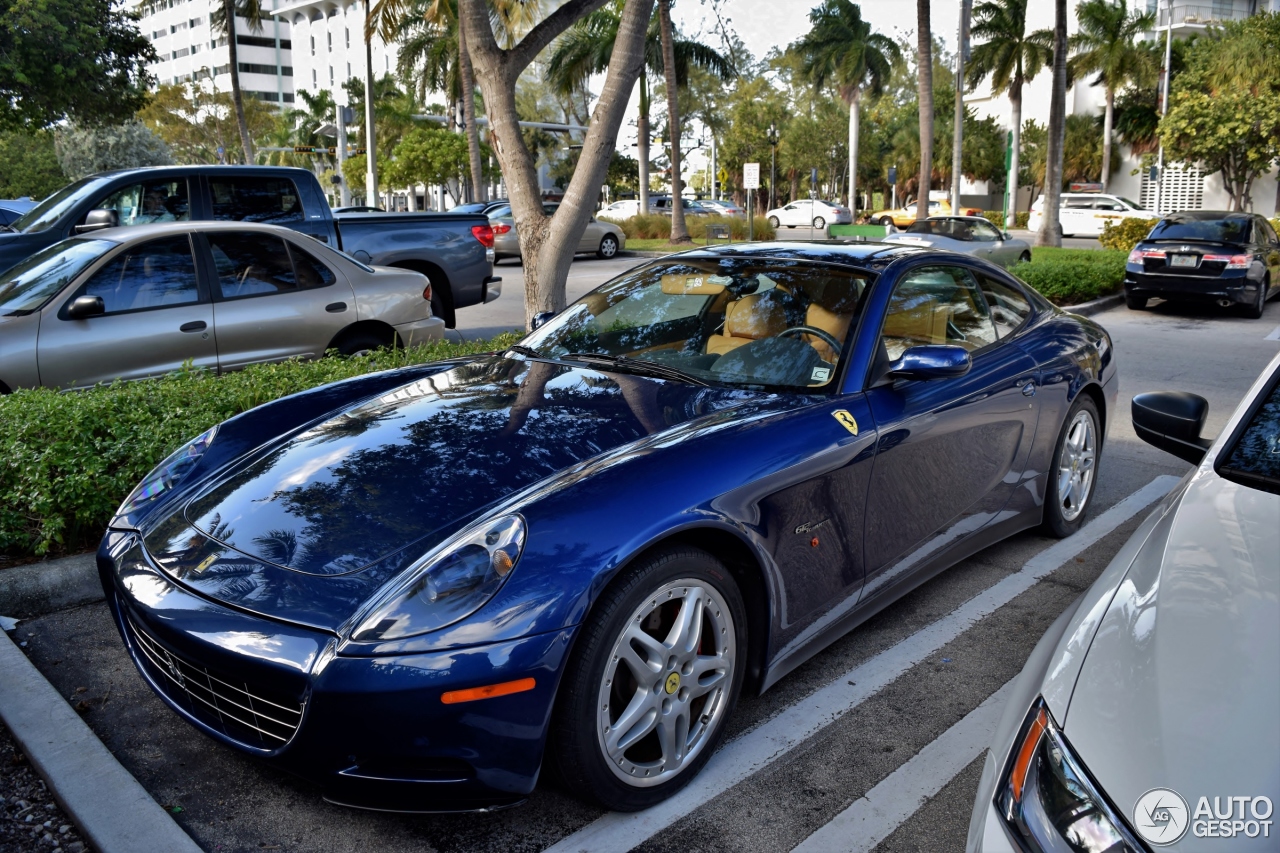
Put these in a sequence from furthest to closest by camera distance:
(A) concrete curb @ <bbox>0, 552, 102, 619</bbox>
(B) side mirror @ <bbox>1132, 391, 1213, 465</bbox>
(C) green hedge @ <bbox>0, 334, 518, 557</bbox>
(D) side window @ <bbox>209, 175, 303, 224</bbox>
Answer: (D) side window @ <bbox>209, 175, 303, 224</bbox>, (C) green hedge @ <bbox>0, 334, 518, 557</bbox>, (A) concrete curb @ <bbox>0, 552, 102, 619</bbox>, (B) side mirror @ <bbox>1132, 391, 1213, 465</bbox>

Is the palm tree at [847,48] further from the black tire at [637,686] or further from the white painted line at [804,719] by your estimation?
the black tire at [637,686]

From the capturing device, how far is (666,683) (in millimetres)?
2703

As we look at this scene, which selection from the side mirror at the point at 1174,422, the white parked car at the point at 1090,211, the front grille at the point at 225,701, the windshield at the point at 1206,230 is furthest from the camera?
the white parked car at the point at 1090,211

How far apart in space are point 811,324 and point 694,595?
4.51ft

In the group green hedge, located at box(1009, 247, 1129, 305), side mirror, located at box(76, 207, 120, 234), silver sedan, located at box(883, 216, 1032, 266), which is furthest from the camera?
silver sedan, located at box(883, 216, 1032, 266)

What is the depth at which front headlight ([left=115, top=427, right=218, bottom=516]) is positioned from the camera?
3.38 m

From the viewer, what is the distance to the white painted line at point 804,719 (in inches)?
105

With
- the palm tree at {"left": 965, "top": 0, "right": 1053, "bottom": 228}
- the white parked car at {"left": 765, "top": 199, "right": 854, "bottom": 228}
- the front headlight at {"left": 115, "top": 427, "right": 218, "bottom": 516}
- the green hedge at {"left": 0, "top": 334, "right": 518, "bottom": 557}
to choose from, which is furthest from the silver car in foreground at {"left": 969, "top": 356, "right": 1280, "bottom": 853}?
the white parked car at {"left": 765, "top": 199, "right": 854, "bottom": 228}

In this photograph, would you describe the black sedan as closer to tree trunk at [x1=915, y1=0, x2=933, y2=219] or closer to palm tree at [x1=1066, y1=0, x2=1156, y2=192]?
tree trunk at [x1=915, y1=0, x2=933, y2=219]

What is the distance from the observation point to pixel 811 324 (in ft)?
12.3

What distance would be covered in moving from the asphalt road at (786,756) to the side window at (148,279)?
2.96 m

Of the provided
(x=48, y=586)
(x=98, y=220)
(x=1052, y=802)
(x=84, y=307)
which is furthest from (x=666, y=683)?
(x=98, y=220)

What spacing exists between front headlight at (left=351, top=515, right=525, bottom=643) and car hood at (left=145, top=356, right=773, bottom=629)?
0.08 metres

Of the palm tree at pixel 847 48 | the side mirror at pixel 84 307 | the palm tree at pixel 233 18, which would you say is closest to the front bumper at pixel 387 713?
the side mirror at pixel 84 307
